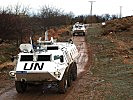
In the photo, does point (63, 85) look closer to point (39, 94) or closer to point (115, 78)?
point (39, 94)

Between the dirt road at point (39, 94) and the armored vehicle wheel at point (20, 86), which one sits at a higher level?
the armored vehicle wheel at point (20, 86)

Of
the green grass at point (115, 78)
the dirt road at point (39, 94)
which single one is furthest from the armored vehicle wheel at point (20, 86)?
the green grass at point (115, 78)

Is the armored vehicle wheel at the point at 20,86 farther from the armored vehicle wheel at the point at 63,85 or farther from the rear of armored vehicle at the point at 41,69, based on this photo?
the armored vehicle wheel at the point at 63,85

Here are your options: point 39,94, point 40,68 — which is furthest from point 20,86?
point 40,68

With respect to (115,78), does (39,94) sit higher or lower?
lower

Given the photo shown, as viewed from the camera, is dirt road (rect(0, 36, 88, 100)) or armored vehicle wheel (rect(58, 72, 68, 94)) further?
armored vehicle wheel (rect(58, 72, 68, 94))

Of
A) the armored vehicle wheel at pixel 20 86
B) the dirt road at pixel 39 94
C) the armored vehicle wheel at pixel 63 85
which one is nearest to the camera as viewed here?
the dirt road at pixel 39 94

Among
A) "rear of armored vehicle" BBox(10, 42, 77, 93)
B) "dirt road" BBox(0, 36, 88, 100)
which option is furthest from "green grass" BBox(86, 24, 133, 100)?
"rear of armored vehicle" BBox(10, 42, 77, 93)

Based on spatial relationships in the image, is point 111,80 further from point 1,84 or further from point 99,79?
point 1,84

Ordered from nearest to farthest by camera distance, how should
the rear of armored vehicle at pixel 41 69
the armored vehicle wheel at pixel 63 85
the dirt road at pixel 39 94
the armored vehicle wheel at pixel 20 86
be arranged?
the rear of armored vehicle at pixel 41 69 < the dirt road at pixel 39 94 < the armored vehicle wheel at pixel 63 85 < the armored vehicle wheel at pixel 20 86

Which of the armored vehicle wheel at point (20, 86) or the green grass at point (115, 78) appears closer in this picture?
the green grass at point (115, 78)

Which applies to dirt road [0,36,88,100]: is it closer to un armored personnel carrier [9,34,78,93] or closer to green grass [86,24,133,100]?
un armored personnel carrier [9,34,78,93]

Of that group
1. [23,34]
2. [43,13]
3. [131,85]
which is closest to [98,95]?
[131,85]

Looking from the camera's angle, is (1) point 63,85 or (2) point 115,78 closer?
(1) point 63,85
